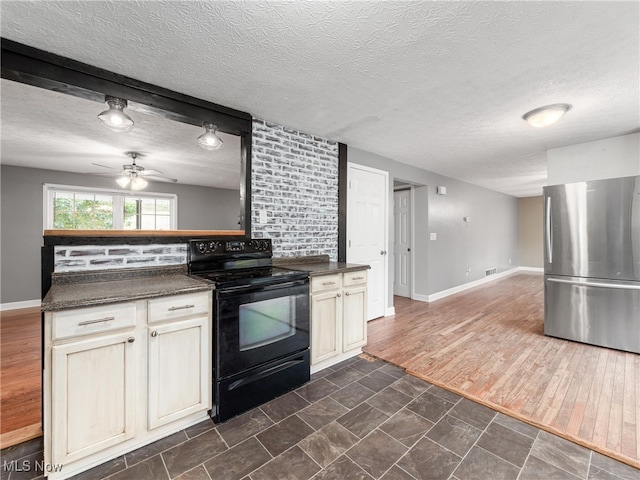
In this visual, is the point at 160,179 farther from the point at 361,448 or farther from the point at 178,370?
the point at 361,448

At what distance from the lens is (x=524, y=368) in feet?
8.29

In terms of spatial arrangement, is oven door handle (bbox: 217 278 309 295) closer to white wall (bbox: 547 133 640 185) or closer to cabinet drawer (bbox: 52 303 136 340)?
cabinet drawer (bbox: 52 303 136 340)

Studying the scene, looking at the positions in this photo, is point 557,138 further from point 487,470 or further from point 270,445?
point 270,445

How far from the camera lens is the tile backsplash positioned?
6.06 ft

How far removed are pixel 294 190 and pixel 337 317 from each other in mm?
1363

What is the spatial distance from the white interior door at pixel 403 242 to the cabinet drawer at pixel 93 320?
4.51 meters

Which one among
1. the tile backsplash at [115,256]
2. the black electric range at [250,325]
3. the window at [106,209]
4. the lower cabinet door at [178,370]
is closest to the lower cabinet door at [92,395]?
the lower cabinet door at [178,370]

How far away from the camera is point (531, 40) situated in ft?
5.25

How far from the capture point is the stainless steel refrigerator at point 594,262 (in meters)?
2.81

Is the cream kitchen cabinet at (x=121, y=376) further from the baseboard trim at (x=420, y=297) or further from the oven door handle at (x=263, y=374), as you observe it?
the baseboard trim at (x=420, y=297)

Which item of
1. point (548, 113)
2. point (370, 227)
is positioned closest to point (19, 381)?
point (370, 227)

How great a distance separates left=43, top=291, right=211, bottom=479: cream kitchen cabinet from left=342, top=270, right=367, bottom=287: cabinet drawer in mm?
1282

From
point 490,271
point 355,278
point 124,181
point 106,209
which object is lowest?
point 490,271

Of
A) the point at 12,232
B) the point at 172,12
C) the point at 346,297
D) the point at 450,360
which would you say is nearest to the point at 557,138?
the point at 450,360
